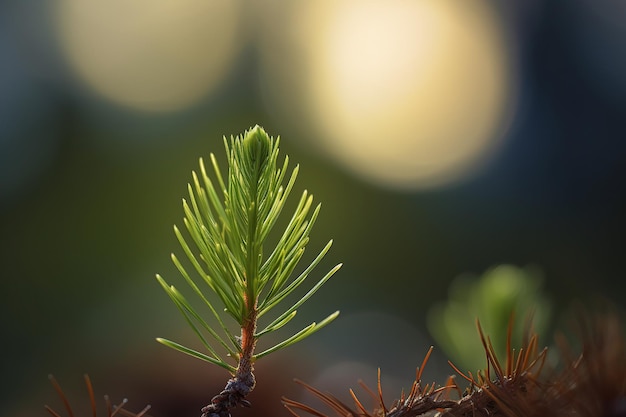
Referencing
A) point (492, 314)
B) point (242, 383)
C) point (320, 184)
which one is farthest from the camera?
point (320, 184)

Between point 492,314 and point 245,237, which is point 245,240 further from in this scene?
point 492,314

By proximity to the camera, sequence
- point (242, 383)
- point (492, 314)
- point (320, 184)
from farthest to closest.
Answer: point (320, 184)
point (492, 314)
point (242, 383)

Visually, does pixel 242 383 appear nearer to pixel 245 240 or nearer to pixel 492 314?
pixel 245 240

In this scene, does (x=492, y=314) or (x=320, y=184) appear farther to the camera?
(x=320, y=184)

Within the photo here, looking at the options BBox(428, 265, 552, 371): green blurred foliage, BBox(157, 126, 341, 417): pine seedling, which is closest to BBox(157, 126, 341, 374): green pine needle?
BBox(157, 126, 341, 417): pine seedling

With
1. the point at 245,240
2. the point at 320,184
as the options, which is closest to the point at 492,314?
the point at 245,240

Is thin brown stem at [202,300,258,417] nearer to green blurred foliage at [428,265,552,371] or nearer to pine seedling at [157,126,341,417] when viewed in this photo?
pine seedling at [157,126,341,417]

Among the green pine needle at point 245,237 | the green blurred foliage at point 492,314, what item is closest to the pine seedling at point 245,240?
the green pine needle at point 245,237

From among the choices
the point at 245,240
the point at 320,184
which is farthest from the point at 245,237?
the point at 320,184

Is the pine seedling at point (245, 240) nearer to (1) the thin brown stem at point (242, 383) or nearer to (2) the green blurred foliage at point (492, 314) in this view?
(1) the thin brown stem at point (242, 383)

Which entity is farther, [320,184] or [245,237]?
[320,184]
